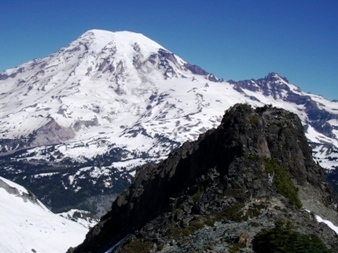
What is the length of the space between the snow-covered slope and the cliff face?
69726 millimetres

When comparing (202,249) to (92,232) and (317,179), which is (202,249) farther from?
(92,232)

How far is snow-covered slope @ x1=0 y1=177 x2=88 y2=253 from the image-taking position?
132250mm

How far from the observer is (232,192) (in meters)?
40.5

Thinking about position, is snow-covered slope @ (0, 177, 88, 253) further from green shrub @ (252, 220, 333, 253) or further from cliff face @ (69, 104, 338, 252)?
green shrub @ (252, 220, 333, 253)

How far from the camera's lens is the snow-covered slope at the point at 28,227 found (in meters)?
132

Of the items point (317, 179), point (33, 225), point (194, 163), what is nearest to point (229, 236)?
point (194, 163)

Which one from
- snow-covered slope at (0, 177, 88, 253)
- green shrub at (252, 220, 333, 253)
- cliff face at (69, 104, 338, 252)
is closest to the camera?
green shrub at (252, 220, 333, 253)

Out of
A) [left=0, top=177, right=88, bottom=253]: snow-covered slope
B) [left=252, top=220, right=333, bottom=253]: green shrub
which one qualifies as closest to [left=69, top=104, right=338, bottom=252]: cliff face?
[left=252, top=220, right=333, bottom=253]: green shrub

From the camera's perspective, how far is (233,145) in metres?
47.8

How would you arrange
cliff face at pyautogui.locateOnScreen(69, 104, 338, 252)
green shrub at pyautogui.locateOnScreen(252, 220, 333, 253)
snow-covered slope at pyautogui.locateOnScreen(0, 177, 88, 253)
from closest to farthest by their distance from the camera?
green shrub at pyautogui.locateOnScreen(252, 220, 333, 253) → cliff face at pyautogui.locateOnScreen(69, 104, 338, 252) → snow-covered slope at pyautogui.locateOnScreen(0, 177, 88, 253)

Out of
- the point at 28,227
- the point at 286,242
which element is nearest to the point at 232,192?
the point at 286,242

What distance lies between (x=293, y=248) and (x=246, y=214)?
21.8 ft

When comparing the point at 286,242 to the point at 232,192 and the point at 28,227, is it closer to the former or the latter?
the point at 232,192

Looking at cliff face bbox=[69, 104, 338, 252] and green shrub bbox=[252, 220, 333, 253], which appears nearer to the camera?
green shrub bbox=[252, 220, 333, 253]
